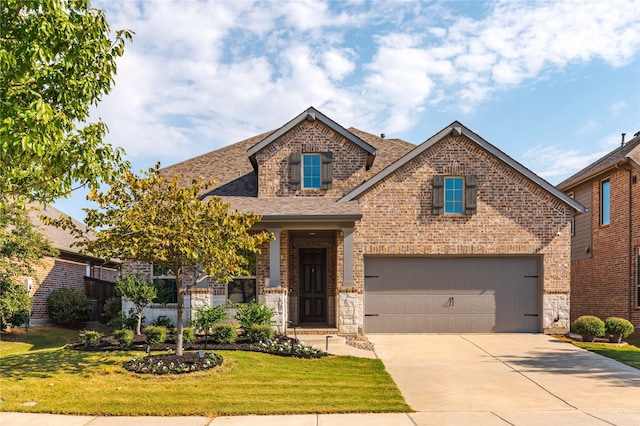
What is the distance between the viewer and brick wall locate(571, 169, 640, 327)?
17.8 metres

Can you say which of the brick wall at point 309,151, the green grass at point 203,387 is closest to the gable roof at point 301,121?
the brick wall at point 309,151

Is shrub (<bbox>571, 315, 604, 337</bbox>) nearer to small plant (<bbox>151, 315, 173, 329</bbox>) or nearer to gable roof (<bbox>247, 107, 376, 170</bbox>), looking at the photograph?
gable roof (<bbox>247, 107, 376, 170</bbox>)

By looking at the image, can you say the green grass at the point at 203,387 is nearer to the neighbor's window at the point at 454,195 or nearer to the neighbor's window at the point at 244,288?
the neighbor's window at the point at 244,288

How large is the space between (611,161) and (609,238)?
2971 millimetres

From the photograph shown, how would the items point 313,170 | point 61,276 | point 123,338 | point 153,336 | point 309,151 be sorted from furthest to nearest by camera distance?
point 61,276, point 313,170, point 309,151, point 153,336, point 123,338

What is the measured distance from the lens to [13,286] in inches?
600

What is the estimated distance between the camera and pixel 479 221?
622 inches

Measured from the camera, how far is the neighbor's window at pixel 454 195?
1591 centimetres

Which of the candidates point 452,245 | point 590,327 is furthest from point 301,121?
point 590,327

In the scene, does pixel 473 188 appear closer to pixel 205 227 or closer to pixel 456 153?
pixel 456 153

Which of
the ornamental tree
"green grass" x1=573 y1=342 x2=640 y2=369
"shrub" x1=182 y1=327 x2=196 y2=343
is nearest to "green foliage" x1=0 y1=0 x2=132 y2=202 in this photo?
the ornamental tree

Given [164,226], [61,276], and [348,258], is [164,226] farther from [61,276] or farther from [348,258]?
[61,276]

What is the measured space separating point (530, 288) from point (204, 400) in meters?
11.4

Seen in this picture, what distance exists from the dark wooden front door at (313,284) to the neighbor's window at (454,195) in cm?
444
